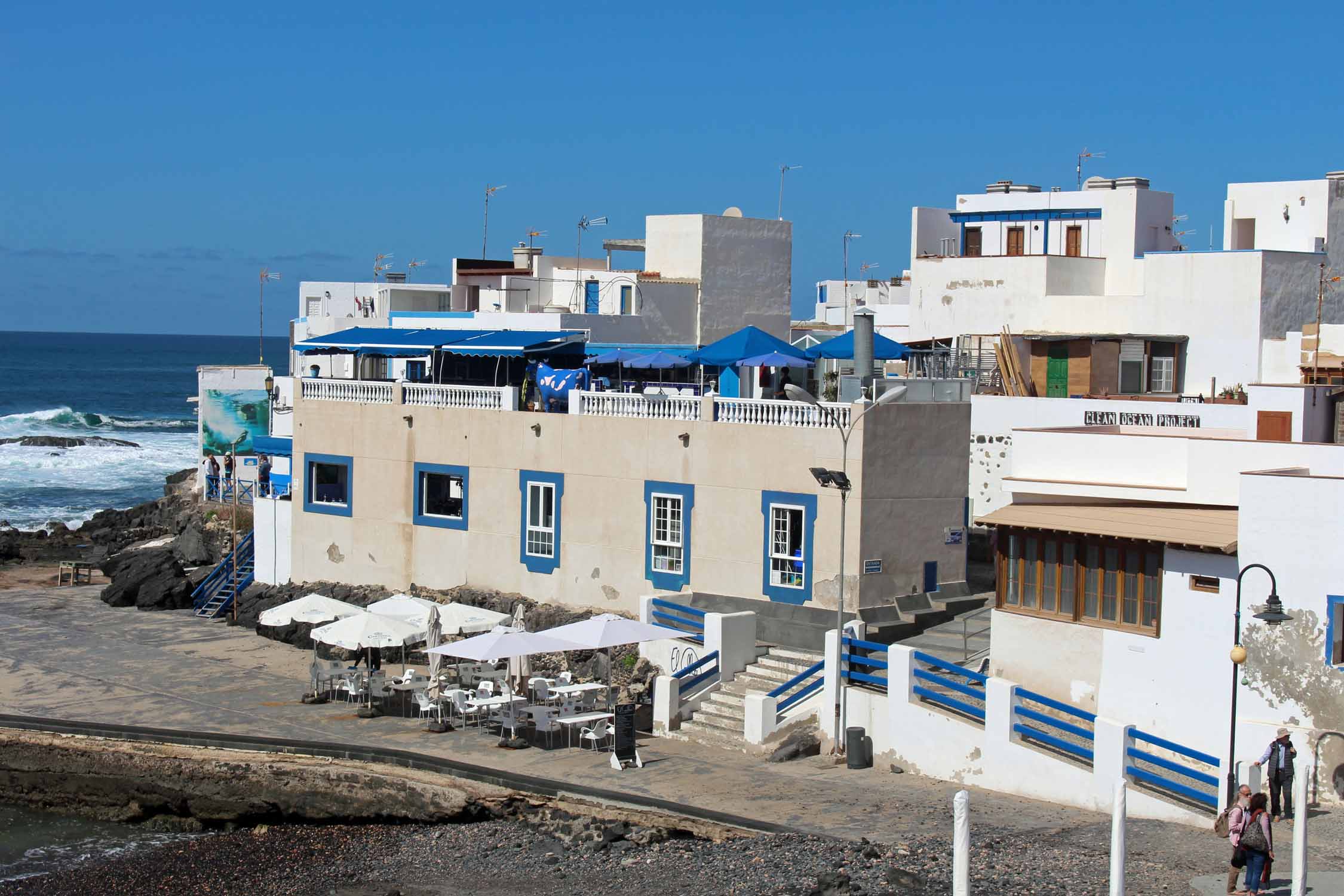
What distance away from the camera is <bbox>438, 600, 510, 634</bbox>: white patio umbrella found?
2616 centimetres

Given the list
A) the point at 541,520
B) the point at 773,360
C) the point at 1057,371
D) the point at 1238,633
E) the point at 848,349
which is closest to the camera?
the point at 1238,633

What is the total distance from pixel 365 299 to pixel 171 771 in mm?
37322

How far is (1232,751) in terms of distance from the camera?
1775cm

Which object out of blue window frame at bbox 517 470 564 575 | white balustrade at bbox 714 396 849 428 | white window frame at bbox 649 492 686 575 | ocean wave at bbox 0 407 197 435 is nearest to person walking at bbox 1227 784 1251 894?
white balustrade at bbox 714 396 849 428

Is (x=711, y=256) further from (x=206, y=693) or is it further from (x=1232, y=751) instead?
(x=1232, y=751)

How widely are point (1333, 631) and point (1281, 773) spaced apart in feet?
6.41

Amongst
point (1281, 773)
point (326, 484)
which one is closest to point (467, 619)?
point (326, 484)

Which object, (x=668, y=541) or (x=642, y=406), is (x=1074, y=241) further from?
(x=668, y=541)

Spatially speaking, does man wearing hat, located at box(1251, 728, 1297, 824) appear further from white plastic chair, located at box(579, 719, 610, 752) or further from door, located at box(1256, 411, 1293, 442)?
white plastic chair, located at box(579, 719, 610, 752)

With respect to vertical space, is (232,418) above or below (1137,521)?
below

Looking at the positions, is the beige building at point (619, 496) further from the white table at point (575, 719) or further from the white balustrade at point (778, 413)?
the white table at point (575, 719)

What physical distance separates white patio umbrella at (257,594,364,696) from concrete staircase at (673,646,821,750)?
23.8ft

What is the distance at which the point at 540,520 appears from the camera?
96.6ft

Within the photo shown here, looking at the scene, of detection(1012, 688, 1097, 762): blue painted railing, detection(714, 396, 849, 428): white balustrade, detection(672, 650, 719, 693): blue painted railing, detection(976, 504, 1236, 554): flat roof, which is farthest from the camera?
detection(714, 396, 849, 428): white balustrade
